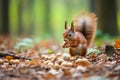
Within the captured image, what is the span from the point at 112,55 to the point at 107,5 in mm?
6810

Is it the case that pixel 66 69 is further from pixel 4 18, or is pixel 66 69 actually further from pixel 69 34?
pixel 4 18

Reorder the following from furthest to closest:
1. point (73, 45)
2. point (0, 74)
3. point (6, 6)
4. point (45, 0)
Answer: point (45, 0), point (6, 6), point (73, 45), point (0, 74)

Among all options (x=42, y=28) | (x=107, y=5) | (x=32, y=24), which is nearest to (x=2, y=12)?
(x=107, y=5)

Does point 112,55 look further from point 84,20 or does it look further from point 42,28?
point 42,28

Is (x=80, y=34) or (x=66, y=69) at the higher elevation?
(x=80, y=34)

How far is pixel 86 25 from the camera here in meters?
5.47

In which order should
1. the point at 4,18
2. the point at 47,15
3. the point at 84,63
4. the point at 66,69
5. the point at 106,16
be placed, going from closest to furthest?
the point at 66,69 < the point at 84,63 < the point at 106,16 < the point at 4,18 < the point at 47,15

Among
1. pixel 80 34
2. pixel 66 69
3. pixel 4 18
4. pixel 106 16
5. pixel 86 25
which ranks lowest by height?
pixel 66 69

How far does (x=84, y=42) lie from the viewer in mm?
5117

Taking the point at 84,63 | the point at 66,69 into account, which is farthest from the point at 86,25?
the point at 66,69

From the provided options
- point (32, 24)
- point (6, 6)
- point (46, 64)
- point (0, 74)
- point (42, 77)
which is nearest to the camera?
point (42, 77)

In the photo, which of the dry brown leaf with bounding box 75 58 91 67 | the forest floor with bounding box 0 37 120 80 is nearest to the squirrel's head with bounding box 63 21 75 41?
the forest floor with bounding box 0 37 120 80

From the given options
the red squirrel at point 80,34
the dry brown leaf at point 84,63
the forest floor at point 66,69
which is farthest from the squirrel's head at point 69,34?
the dry brown leaf at point 84,63

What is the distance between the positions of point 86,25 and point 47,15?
29081 mm
